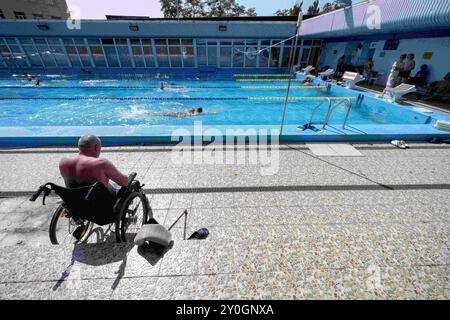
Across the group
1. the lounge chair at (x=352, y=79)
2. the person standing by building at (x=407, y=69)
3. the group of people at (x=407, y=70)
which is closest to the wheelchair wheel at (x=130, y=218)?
the lounge chair at (x=352, y=79)

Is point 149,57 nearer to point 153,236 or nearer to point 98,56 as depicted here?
point 98,56

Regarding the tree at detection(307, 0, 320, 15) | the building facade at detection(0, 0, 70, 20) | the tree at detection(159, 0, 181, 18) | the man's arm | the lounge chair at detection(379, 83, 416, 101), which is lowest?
the lounge chair at detection(379, 83, 416, 101)

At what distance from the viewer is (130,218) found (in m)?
2.58

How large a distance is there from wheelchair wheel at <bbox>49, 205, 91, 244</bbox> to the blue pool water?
5.63 m

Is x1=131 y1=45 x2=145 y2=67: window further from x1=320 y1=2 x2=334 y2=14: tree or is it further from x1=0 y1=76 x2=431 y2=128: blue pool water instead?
x1=320 y1=2 x2=334 y2=14: tree

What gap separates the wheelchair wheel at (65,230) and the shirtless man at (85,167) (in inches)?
18.8

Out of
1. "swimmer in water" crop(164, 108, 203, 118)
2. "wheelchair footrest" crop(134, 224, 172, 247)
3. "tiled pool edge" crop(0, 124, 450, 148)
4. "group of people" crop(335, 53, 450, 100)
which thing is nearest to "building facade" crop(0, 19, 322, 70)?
"group of people" crop(335, 53, 450, 100)

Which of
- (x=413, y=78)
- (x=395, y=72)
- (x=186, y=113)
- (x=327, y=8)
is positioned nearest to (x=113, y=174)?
(x=186, y=113)

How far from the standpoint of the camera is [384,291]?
1.84 metres

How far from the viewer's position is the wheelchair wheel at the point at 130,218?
2.15 meters

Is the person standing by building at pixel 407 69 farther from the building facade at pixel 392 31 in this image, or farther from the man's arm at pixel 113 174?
the man's arm at pixel 113 174

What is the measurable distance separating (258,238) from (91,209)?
180 cm

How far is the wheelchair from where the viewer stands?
70.7 inches

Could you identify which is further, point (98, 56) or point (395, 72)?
point (98, 56)
